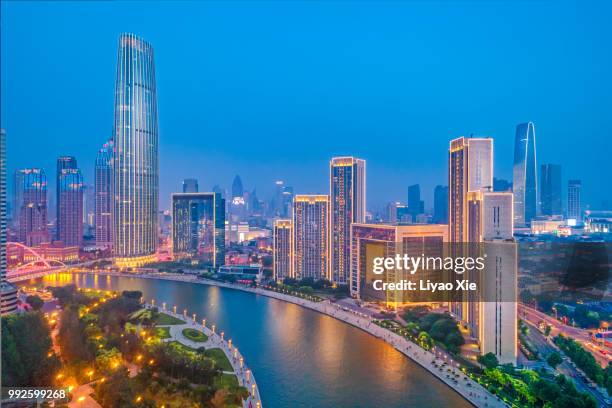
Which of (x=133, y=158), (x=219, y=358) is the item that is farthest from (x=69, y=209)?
(x=219, y=358)

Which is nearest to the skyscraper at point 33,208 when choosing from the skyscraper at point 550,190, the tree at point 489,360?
the tree at point 489,360

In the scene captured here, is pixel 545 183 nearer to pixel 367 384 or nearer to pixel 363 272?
pixel 363 272

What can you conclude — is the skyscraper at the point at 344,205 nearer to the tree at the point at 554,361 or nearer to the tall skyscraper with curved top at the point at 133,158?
the tree at the point at 554,361

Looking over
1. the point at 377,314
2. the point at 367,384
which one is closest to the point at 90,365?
the point at 367,384

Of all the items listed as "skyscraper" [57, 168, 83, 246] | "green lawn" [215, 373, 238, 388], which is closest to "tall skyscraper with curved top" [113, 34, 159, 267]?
"skyscraper" [57, 168, 83, 246]

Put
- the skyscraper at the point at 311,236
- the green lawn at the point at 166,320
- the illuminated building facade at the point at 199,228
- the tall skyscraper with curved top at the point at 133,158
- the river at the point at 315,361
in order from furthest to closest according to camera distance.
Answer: the tall skyscraper with curved top at the point at 133,158 < the illuminated building facade at the point at 199,228 < the skyscraper at the point at 311,236 < the green lawn at the point at 166,320 < the river at the point at 315,361

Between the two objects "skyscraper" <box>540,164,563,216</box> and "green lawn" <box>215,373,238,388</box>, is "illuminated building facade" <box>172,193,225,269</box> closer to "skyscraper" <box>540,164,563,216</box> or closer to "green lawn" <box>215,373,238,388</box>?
"green lawn" <box>215,373,238,388</box>
